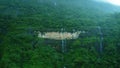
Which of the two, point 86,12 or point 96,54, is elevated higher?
point 86,12

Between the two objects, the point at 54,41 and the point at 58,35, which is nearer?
the point at 54,41

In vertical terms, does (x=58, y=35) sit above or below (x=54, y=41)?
above

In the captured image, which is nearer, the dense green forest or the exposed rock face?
the dense green forest

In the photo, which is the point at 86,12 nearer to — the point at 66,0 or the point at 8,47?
the point at 66,0

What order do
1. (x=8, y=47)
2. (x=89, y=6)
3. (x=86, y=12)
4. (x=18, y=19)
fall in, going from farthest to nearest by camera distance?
(x=89, y=6), (x=86, y=12), (x=18, y=19), (x=8, y=47)

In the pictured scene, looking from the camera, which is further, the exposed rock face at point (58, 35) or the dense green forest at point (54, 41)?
the exposed rock face at point (58, 35)

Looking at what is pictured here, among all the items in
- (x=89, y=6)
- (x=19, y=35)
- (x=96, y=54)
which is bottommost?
(x=96, y=54)

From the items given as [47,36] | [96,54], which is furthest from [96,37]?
[47,36]

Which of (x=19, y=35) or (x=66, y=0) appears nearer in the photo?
(x=19, y=35)
